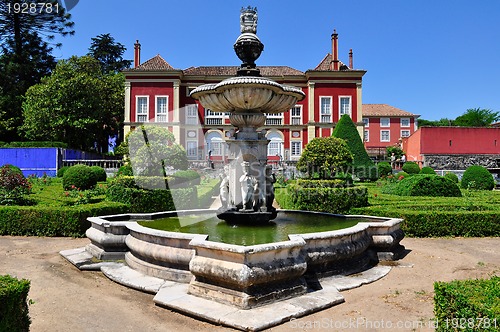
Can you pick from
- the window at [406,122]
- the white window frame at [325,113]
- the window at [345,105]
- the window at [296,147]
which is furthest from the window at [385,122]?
the window at [296,147]

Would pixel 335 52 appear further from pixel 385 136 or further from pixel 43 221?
pixel 43 221

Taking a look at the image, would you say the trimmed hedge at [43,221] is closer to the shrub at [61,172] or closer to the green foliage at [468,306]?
the green foliage at [468,306]

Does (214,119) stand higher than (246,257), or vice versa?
(214,119)

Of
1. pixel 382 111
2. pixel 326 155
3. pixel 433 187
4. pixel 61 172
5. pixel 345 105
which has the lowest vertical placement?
pixel 433 187

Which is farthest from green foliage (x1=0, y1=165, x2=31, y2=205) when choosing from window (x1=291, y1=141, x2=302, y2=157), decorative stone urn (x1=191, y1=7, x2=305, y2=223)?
window (x1=291, y1=141, x2=302, y2=157)

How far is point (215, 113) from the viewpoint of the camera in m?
36.7

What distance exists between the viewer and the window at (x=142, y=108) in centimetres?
3609

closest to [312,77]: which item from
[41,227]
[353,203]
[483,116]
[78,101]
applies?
[78,101]

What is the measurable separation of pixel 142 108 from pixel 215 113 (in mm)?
7042

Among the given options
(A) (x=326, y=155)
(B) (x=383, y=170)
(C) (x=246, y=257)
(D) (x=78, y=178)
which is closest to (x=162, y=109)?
(D) (x=78, y=178)

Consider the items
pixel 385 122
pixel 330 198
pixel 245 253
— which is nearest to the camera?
pixel 245 253

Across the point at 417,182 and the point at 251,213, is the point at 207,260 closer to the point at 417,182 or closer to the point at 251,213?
the point at 251,213

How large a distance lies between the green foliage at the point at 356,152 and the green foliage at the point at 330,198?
1360 cm

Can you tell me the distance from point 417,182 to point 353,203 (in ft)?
13.8
